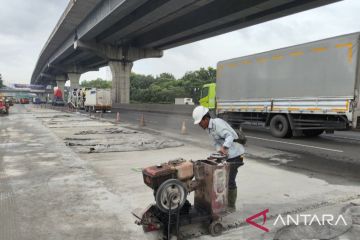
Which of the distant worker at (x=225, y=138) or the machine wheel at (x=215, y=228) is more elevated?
the distant worker at (x=225, y=138)

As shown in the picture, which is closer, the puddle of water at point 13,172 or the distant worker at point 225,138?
the distant worker at point 225,138

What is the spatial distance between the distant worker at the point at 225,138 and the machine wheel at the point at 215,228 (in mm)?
557

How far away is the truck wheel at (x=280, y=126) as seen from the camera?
14.8 meters

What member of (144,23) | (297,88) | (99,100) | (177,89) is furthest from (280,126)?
(177,89)

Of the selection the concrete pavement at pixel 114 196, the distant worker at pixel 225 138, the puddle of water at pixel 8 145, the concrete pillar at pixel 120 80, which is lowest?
the puddle of water at pixel 8 145

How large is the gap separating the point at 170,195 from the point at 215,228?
0.84 metres

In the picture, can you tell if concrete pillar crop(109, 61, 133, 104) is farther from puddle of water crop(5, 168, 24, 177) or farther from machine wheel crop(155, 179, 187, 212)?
machine wheel crop(155, 179, 187, 212)

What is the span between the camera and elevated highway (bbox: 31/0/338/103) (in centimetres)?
2775

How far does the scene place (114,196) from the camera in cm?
569

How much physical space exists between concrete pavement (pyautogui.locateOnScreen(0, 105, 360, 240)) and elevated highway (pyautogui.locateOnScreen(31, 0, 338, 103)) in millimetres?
21084

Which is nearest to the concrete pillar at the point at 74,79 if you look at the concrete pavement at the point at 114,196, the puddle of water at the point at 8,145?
the puddle of water at the point at 8,145

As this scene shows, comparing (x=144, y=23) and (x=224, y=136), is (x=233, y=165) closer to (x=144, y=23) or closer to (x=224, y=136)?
(x=224, y=136)

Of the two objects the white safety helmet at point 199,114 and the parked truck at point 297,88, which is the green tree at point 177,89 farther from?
the white safety helmet at point 199,114

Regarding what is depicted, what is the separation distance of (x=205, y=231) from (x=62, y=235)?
186cm
